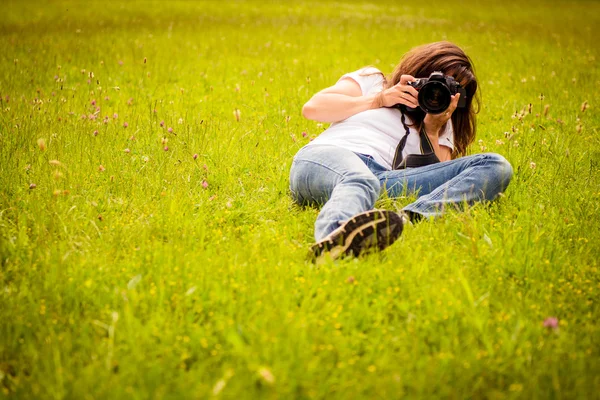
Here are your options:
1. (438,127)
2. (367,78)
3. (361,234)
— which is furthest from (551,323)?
(367,78)

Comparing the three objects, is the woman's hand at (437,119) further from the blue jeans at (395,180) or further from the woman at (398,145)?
the blue jeans at (395,180)

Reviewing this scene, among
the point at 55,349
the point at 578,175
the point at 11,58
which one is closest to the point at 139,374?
the point at 55,349

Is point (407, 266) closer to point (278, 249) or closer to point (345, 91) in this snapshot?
point (278, 249)

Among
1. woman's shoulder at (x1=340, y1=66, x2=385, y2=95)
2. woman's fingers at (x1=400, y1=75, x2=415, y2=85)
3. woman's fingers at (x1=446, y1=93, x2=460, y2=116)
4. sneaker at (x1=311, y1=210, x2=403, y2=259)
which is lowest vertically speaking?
sneaker at (x1=311, y1=210, x2=403, y2=259)

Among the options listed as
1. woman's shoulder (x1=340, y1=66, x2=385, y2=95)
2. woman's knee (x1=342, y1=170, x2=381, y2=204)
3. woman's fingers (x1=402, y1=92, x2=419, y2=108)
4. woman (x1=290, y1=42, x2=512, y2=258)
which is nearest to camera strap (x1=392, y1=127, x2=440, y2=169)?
woman (x1=290, y1=42, x2=512, y2=258)

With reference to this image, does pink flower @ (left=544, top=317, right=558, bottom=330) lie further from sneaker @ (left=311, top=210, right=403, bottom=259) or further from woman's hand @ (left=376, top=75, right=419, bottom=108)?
woman's hand @ (left=376, top=75, right=419, bottom=108)

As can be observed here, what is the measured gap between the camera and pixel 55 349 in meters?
1.88

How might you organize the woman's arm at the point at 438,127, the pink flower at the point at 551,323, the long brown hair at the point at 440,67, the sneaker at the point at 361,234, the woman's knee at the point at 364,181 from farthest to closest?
the long brown hair at the point at 440,67 < the woman's arm at the point at 438,127 < the woman's knee at the point at 364,181 < the sneaker at the point at 361,234 < the pink flower at the point at 551,323

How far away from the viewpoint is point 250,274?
8.16 feet

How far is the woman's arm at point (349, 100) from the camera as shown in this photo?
346 cm

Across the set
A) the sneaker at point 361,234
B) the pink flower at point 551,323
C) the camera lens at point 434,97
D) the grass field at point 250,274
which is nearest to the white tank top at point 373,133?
the camera lens at point 434,97

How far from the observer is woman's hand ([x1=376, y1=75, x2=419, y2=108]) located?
343 centimetres

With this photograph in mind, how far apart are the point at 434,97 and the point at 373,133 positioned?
1.39ft

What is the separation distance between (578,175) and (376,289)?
8.06 ft
